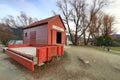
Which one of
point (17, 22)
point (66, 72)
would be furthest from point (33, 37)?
point (17, 22)

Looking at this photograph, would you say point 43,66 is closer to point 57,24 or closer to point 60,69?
point 60,69

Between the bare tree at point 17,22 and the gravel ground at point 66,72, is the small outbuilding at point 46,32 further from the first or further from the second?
the bare tree at point 17,22

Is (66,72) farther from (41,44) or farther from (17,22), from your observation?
(17,22)

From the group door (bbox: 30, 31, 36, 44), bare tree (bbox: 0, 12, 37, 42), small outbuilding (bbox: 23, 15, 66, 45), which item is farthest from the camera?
bare tree (bbox: 0, 12, 37, 42)

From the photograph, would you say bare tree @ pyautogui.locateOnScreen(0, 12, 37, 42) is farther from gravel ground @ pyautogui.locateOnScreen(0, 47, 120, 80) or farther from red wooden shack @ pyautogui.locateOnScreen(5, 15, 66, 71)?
gravel ground @ pyautogui.locateOnScreen(0, 47, 120, 80)

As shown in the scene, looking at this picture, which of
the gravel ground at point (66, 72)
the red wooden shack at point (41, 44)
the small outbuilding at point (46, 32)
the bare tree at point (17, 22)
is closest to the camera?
the gravel ground at point (66, 72)

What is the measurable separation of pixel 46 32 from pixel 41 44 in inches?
69.2

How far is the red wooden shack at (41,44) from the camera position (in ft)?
23.1

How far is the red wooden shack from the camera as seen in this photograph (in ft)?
23.1

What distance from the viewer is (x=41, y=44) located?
13.4 meters

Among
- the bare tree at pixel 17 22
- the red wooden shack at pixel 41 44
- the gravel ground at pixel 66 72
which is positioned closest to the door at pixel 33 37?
the red wooden shack at pixel 41 44

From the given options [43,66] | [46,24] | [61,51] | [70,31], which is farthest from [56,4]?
[43,66]

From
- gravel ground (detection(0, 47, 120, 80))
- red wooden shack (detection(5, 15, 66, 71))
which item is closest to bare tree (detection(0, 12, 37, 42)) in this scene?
red wooden shack (detection(5, 15, 66, 71))

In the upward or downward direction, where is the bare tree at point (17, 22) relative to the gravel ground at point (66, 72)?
upward
